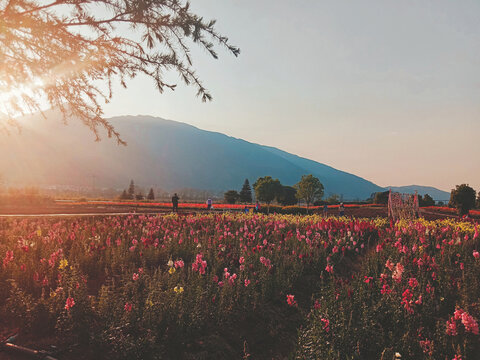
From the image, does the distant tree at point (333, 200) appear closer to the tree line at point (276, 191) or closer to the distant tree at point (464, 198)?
A: the tree line at point (276, 191)

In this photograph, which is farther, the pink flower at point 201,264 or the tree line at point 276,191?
the tree line at point 276,191

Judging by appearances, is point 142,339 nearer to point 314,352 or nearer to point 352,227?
point 314,352

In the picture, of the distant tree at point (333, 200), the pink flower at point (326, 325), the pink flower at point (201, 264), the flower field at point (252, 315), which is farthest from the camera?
the distant tree at point (333, 200)

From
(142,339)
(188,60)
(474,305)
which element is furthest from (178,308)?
(474,305)

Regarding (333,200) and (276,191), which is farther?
(333,200)

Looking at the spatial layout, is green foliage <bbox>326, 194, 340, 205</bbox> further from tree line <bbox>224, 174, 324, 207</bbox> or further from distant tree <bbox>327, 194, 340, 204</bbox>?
tree line <bbox>224, 174, 324, 207</bbox>

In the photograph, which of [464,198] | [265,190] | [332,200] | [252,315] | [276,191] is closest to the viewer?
[252,315]

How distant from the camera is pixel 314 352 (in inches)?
117

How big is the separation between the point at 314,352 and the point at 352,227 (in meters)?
5.81

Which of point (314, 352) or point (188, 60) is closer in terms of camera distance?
point (314, 352)

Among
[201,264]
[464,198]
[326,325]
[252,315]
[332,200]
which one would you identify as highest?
[464,198]

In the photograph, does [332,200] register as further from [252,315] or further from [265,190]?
[252,315]

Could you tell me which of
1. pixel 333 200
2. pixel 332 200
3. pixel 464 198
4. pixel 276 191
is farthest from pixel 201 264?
pixel 333 200

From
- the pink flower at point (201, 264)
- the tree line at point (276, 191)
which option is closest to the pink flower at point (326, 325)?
the pink flower at point (201, 264)
